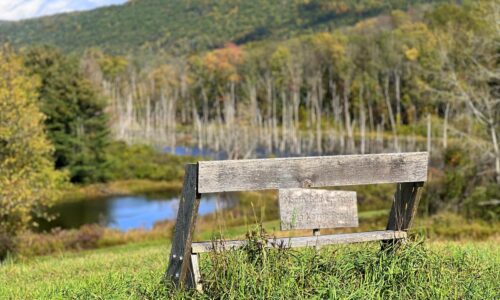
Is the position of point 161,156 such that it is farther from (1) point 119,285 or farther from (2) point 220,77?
(1) point 119,285

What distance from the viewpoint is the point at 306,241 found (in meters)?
4.68

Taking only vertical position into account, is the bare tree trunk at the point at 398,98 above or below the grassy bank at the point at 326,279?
below

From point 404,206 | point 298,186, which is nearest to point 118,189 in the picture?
point 404,206

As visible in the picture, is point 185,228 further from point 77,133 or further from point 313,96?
point 313,96

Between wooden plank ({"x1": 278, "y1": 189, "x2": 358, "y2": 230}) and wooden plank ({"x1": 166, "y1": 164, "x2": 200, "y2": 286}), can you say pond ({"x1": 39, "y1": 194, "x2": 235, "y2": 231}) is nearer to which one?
wooden plank ({"x1": 278, "y1": 189, "x2": 358, "y2": 230})

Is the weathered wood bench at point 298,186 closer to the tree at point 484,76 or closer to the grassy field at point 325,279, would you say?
the grassy field at point 325,279

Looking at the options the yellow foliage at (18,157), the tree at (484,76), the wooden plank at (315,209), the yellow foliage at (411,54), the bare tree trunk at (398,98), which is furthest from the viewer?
the yellow foliage at (411,54)

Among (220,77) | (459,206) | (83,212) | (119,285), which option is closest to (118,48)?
(220,77)

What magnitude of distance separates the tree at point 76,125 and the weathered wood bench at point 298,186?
46389 mm

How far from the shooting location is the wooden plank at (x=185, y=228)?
4.46 meters

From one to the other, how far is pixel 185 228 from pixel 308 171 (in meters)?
1.00

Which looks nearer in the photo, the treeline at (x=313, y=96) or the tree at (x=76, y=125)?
the tree at (x=76, y=125)

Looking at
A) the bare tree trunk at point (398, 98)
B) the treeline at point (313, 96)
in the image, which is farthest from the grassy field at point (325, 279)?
the bare tree trunk at point (398, 98)

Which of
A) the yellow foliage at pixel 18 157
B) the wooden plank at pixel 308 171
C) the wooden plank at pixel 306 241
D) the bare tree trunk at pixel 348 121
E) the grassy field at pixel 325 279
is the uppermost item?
the wooden plank at pixel 308 171
